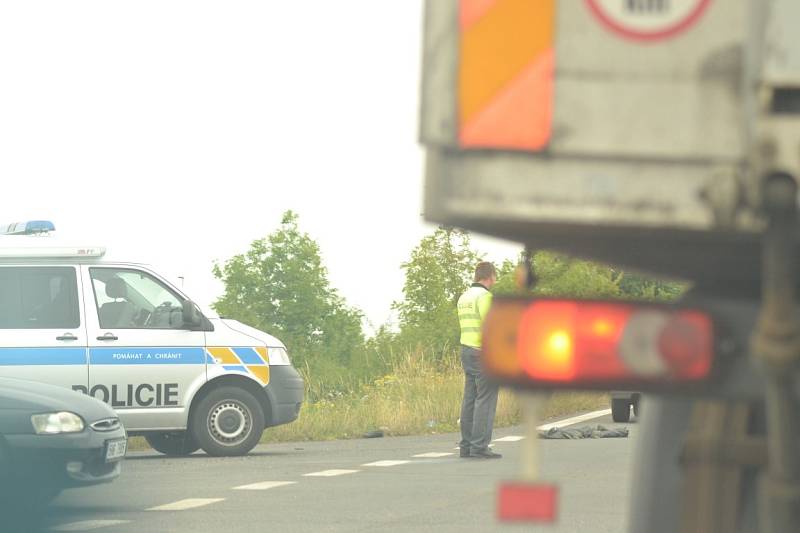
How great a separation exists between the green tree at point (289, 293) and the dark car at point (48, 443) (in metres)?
60.1

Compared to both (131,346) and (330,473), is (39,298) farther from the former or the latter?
(330,473)

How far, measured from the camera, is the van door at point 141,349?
1691 centimetres

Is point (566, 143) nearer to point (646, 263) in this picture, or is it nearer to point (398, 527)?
point (646, 263)

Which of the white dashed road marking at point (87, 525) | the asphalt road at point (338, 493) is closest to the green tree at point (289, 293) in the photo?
the asphalt road at point (338, 493)

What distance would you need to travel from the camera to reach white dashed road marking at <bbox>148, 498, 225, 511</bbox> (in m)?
11.2

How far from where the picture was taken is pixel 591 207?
2.56 metres

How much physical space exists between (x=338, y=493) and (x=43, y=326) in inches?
224

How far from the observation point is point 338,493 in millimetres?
12352

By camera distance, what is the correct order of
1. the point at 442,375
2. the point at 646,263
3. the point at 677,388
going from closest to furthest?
the point at 677,388
the point at 646,263
the point at 442,375

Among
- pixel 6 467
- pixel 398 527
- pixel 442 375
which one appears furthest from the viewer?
pixel 442 375

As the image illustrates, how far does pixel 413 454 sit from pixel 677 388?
576 inches

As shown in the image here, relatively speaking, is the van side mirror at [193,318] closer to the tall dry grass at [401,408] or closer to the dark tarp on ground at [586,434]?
the tall dry grass at [401,408]

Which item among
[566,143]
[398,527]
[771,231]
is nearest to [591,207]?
[566,143]

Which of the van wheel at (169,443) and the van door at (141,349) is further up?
the van door at (141,349)
